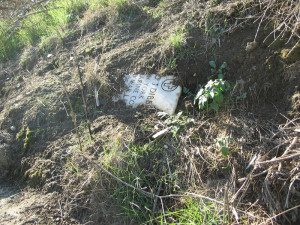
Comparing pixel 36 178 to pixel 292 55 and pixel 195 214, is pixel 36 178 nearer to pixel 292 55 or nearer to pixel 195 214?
pixel 195 214

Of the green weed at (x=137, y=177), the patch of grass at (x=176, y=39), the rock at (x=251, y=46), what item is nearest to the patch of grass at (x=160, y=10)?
the patch of grass at (x=176, y=39)

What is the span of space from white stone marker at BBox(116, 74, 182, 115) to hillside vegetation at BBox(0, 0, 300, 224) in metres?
0.07

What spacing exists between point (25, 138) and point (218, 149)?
209cm

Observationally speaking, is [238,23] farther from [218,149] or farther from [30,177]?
[30,177]

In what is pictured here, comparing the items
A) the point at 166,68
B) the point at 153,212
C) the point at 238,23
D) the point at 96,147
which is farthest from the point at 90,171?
the point at 238,23

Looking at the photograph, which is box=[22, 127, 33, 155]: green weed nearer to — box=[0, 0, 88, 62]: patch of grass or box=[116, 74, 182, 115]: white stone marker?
box=[116, 74, 182, 115]: white stone marker

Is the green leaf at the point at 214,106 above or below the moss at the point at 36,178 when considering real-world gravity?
above

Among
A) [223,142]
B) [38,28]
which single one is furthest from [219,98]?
[38,28]

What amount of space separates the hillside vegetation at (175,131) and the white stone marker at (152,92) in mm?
70

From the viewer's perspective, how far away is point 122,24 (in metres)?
3.70

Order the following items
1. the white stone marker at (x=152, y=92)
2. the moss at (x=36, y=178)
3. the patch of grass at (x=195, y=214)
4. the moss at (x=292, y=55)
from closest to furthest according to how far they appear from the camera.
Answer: the patch of grass at (x=195, y=214), the moss at (x=292, y=55), the moss at (x=36, y=178), the white stone marker at (x=152, y=92)

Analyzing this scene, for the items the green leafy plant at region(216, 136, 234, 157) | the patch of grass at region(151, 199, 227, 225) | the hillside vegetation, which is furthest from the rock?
the patch of grass at region(151, 199, 227, 225)

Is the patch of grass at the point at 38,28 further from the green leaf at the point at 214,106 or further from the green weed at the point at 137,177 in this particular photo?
the green leaf at the point at 214,106

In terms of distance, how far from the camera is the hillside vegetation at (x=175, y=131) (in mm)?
1985
